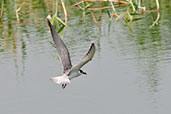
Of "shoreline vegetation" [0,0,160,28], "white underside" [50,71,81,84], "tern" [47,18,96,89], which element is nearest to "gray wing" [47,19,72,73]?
"tern" [47,18,96,89]

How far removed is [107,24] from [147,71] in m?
3.82

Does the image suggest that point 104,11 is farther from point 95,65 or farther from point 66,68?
point 66,68

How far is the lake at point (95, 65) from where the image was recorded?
9133mm

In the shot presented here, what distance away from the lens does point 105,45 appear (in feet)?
40.4

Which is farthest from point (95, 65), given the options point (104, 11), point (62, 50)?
point (104, 11)

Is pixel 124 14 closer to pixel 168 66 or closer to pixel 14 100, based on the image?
pixel 168 66

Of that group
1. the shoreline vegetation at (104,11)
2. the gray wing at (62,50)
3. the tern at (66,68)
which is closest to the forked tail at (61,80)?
the tern at (66,68)

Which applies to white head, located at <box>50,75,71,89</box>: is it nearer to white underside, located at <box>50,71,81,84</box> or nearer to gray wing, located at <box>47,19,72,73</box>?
white underside, located at <box>50,71,81,84</box>

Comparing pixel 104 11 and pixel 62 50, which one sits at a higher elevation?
pixel 62 50

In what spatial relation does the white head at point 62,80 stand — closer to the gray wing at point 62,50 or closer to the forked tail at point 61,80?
the forked tail at point 61,80

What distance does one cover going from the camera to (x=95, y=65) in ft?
36.2

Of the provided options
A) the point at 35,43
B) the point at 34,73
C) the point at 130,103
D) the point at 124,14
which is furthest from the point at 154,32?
the point at 130,103

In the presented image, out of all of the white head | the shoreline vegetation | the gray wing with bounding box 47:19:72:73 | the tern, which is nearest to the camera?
the tern

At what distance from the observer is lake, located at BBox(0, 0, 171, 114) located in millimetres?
9133
